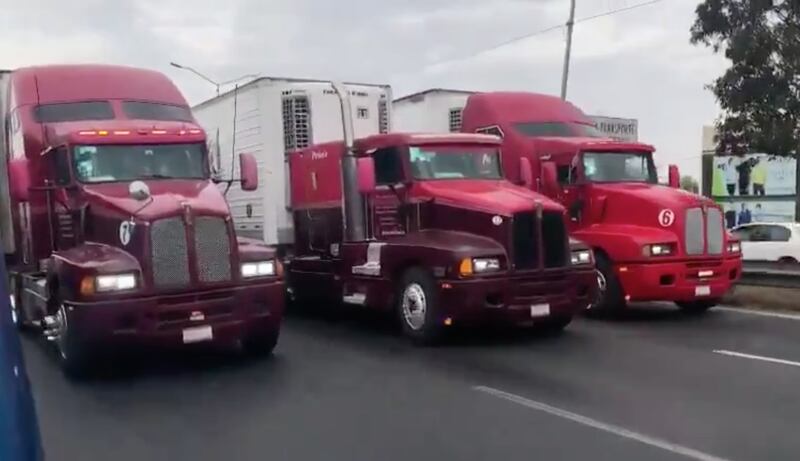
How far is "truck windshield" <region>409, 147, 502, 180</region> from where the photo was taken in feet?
38.9

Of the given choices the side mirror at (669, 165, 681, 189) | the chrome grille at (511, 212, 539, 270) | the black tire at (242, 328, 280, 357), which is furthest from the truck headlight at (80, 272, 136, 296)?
the side mirror at (669, 165, 681, 189)

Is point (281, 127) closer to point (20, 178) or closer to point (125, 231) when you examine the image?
point (20, 178)

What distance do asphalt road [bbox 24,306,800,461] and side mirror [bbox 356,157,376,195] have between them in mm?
1879

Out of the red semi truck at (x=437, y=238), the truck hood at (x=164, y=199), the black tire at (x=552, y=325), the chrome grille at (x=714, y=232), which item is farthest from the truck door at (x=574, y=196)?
the truck hood at (x=164, y=199)

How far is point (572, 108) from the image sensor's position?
16312 millimetres

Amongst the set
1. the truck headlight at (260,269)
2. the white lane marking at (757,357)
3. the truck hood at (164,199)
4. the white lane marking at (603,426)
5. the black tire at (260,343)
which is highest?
the truck hood at (164,199)

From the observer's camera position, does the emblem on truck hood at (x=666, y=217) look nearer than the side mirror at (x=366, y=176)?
No

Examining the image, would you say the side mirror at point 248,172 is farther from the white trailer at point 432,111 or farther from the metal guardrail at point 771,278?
the metal guardrail at point 771,278

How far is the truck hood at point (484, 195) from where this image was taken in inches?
430

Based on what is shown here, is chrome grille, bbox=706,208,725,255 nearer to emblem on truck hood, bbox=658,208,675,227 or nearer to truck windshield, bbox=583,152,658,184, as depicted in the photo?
emblem on truck hood, bbox=658,208,675,227

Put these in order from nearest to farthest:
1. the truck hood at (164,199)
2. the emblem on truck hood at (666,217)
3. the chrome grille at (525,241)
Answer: the truck hood at (164,199) < the chrome grille at (525,241) < the emblem on truck hood at (666,217)

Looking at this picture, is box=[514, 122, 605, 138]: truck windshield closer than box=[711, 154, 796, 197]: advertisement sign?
Yes

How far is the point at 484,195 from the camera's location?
444 inches

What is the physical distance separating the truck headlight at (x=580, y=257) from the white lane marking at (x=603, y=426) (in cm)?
332
